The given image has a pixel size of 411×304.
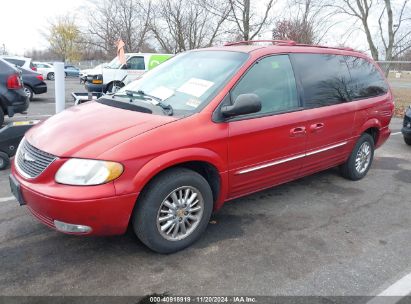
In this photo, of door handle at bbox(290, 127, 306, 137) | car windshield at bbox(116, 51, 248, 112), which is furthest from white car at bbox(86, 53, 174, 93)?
door handle at bbox(290, 127, 306, 137)

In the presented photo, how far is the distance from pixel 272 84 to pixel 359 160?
2.23m

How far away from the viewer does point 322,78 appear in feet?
14.0

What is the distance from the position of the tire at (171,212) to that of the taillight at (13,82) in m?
5.90

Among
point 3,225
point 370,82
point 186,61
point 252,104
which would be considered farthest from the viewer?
point 370,82

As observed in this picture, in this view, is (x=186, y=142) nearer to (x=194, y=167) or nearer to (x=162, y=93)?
(x=194, y=167)

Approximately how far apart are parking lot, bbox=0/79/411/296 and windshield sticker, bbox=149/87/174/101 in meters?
1.37

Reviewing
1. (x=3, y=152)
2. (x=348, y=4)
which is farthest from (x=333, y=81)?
(x=348, y=4)

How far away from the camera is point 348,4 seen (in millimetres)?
19250

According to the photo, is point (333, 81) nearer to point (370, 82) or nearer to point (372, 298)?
point (370, 82)

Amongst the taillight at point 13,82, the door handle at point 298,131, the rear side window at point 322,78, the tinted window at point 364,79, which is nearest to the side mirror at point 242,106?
the door handle at point 298,131

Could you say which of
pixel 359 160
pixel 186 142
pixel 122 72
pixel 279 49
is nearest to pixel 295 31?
pixel 122 72

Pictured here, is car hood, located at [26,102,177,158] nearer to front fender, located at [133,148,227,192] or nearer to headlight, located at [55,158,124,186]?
headlight, located at [55,158,124,186]

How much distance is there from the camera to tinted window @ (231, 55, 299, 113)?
11.6 feet

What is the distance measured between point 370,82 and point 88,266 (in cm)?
429
